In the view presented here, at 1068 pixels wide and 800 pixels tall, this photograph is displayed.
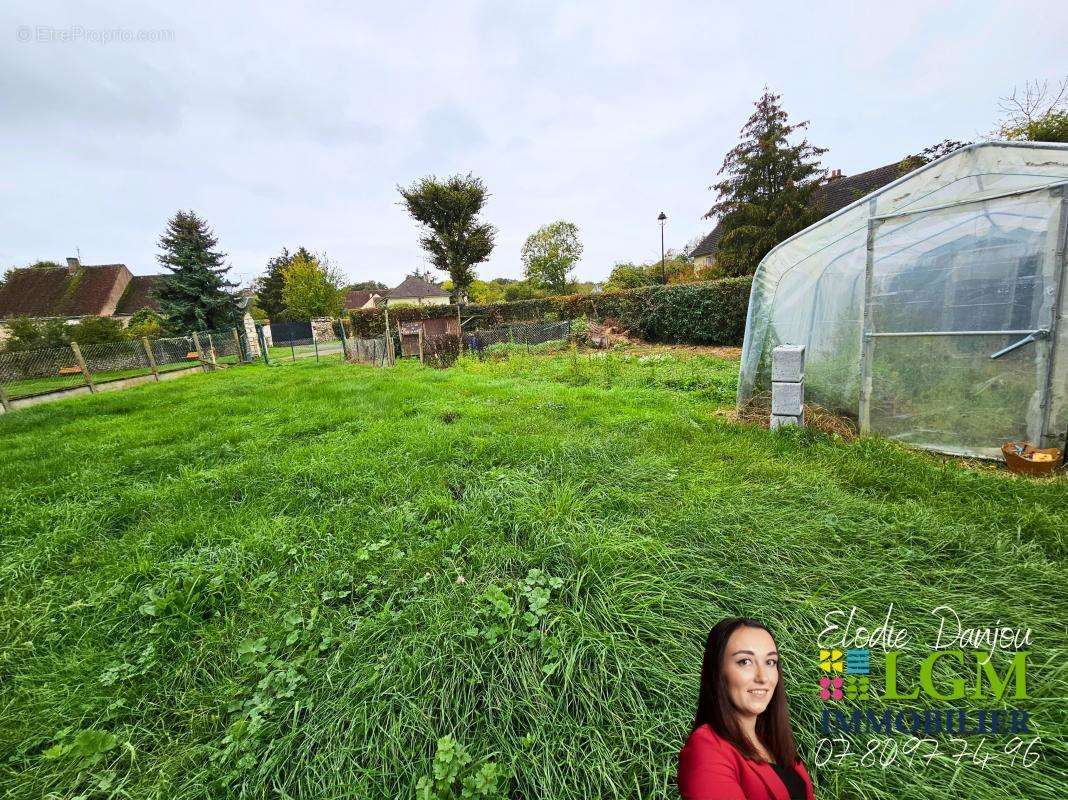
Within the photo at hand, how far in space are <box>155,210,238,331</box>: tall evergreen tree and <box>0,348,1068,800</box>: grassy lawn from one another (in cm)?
1873

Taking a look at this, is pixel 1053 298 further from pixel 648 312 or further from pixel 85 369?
pixel 85 369

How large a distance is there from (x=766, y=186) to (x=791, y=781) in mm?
21764

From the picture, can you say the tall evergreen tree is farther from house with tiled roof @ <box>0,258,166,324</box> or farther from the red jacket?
the red jacket

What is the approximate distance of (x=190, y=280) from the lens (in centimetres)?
1819

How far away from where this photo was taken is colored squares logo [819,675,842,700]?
1.42 meters

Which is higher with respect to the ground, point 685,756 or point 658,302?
point 658,302

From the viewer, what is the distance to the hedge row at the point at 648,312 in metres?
12.7

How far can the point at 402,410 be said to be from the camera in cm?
588

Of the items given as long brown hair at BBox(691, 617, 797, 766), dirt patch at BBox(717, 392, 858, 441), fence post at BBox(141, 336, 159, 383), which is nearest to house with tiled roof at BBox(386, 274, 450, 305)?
fence post at BBox(141, 336, 159, 383)

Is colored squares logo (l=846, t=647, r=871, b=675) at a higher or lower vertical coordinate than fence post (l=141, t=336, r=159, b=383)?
lower

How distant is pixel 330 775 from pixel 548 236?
41301 mm

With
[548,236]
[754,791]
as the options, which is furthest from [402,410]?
[548,236]

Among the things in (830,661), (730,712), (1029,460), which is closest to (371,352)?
(830,661)

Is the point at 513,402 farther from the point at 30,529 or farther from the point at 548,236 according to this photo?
the point at 548,236
